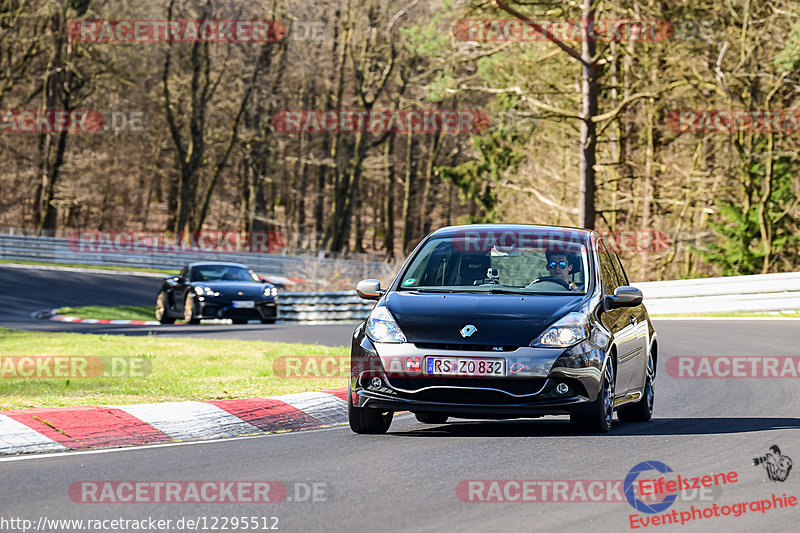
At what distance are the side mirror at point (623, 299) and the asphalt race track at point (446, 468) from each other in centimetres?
100

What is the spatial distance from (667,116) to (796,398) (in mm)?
30543

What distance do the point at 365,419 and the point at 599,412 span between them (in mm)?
1746

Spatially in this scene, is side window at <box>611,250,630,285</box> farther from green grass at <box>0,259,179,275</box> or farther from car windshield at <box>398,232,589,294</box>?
green grass at <box>0,259,179,275</box>

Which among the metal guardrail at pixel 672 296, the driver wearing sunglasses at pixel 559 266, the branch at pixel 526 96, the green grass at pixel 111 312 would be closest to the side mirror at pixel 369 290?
the driver wearing sunglasses at pixel 559 266

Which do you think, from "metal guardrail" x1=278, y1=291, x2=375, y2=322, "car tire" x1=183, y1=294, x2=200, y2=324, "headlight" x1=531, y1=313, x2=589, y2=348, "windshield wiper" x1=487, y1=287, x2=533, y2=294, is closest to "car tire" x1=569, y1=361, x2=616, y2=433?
"headlight" x1=531, y1=313, x2=589, y2=348

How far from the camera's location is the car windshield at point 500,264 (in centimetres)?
955

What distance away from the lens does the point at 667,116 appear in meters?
41.3

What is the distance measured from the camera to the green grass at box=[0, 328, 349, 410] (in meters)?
11.1

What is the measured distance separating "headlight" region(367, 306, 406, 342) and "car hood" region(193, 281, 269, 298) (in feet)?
62.2

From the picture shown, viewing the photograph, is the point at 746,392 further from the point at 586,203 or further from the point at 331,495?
the point at 586,203

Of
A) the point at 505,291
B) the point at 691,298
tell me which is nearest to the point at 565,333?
the point at 505,291

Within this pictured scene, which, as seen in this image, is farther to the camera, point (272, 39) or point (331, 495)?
point (272, 39)

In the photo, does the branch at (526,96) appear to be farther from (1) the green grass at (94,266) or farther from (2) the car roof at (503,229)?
(2) the car roof at (503,229)

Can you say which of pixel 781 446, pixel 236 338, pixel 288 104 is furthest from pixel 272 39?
pixel 781 446
